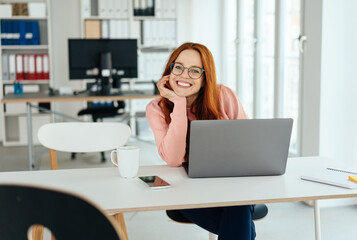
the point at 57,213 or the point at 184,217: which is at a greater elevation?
the point at 57,213

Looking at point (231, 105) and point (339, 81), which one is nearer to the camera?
point (231, 105)

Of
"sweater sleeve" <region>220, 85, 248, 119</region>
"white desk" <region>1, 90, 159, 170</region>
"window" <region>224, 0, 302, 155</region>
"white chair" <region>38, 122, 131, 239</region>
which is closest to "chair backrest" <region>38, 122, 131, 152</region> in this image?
"white chair" <region>38, 122, 131, 239</region>

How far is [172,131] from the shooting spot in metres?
2.00

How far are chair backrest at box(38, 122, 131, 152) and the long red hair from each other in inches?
15.3

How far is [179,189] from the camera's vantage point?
1.55 m

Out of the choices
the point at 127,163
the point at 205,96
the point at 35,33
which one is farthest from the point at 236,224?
the point at 35,33

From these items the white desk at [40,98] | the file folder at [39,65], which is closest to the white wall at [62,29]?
the file folder at [39,65]

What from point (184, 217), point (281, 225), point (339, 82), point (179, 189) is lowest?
point (281, 225)

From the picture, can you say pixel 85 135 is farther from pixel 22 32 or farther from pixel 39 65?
pixel 22 32

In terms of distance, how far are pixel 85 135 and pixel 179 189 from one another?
1.01 meters

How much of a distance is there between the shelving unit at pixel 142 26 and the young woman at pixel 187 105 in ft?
13.5

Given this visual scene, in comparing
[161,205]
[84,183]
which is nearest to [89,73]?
[84,183]

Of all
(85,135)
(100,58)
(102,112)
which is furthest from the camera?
(102,112)

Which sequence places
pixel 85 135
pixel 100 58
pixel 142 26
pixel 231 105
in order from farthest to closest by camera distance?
pixel 142 26
pixel 100 58
pixel 85 135
pixel 231 105
